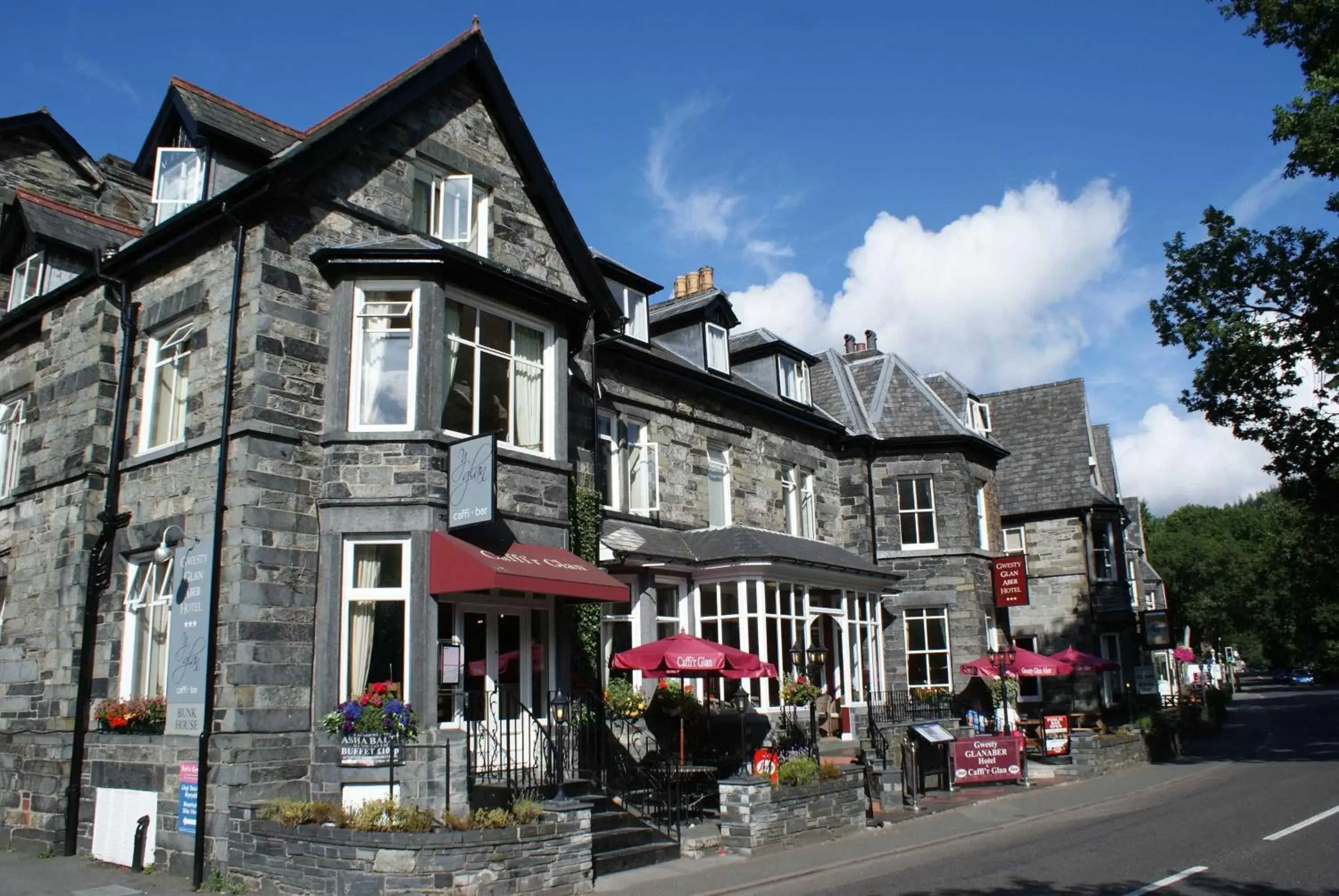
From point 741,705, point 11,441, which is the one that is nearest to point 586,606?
point 741,705

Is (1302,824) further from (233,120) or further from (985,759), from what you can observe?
(233,120)

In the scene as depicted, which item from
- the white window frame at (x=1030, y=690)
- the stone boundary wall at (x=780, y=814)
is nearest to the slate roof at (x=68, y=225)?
the stone boundary wall at (x=780, y=814)

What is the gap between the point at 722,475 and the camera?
22281mm

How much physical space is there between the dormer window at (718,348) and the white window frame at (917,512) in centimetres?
700

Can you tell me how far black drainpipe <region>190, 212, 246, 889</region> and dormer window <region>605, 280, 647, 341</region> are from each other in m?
8.68

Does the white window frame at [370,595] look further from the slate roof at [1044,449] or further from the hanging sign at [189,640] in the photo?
the slate roof at [1044,449]

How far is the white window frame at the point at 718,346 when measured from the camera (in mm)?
22656

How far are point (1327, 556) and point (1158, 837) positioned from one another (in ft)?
108

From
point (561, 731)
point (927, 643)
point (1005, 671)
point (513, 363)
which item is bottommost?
point (561, 731)

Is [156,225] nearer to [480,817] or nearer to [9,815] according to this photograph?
[9,815]

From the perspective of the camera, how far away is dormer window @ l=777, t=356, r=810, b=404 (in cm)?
2541

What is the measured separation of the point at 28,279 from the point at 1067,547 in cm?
2884

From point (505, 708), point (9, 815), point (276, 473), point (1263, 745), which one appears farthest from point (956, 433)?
point (9, 815)

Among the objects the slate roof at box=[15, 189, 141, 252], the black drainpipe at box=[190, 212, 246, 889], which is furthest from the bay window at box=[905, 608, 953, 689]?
the slate roof at box=[15, 189, 141, 252]
